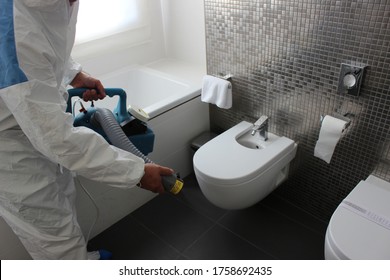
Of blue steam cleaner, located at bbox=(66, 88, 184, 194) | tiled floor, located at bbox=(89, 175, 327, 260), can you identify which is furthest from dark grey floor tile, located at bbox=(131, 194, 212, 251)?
blue steam cleaner, located at bbox=(66, 88, 184, 194)

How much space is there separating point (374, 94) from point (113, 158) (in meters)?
1.02

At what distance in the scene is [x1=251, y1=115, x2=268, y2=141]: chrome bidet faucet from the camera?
1648mm

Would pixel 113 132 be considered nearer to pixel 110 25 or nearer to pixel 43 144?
pixel 43 144

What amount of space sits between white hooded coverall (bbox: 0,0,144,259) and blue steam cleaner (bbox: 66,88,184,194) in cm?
13

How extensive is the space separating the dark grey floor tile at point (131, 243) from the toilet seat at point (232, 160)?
0.46 metres

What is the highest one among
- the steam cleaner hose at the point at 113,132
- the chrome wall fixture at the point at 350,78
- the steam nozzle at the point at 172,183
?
the chrome wall fixture at the point at 350,78

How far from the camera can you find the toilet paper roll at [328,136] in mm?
1443

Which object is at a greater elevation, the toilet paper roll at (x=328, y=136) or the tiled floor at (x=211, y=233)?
the toilet paper roll at (x=328, y=136)

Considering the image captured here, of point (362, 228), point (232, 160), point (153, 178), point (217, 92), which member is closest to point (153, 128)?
point (217, 92)

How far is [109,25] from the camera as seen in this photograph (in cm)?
218

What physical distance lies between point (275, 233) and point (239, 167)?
18.9 inches

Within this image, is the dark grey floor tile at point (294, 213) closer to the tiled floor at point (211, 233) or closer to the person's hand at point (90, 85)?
the tiled floor at point (211, 233)

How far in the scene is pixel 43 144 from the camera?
0.97 metres

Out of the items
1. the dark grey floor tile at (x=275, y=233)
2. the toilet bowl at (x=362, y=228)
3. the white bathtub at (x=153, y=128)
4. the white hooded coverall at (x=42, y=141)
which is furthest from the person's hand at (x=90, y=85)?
the toilet bowl at (x=362, y=228)
